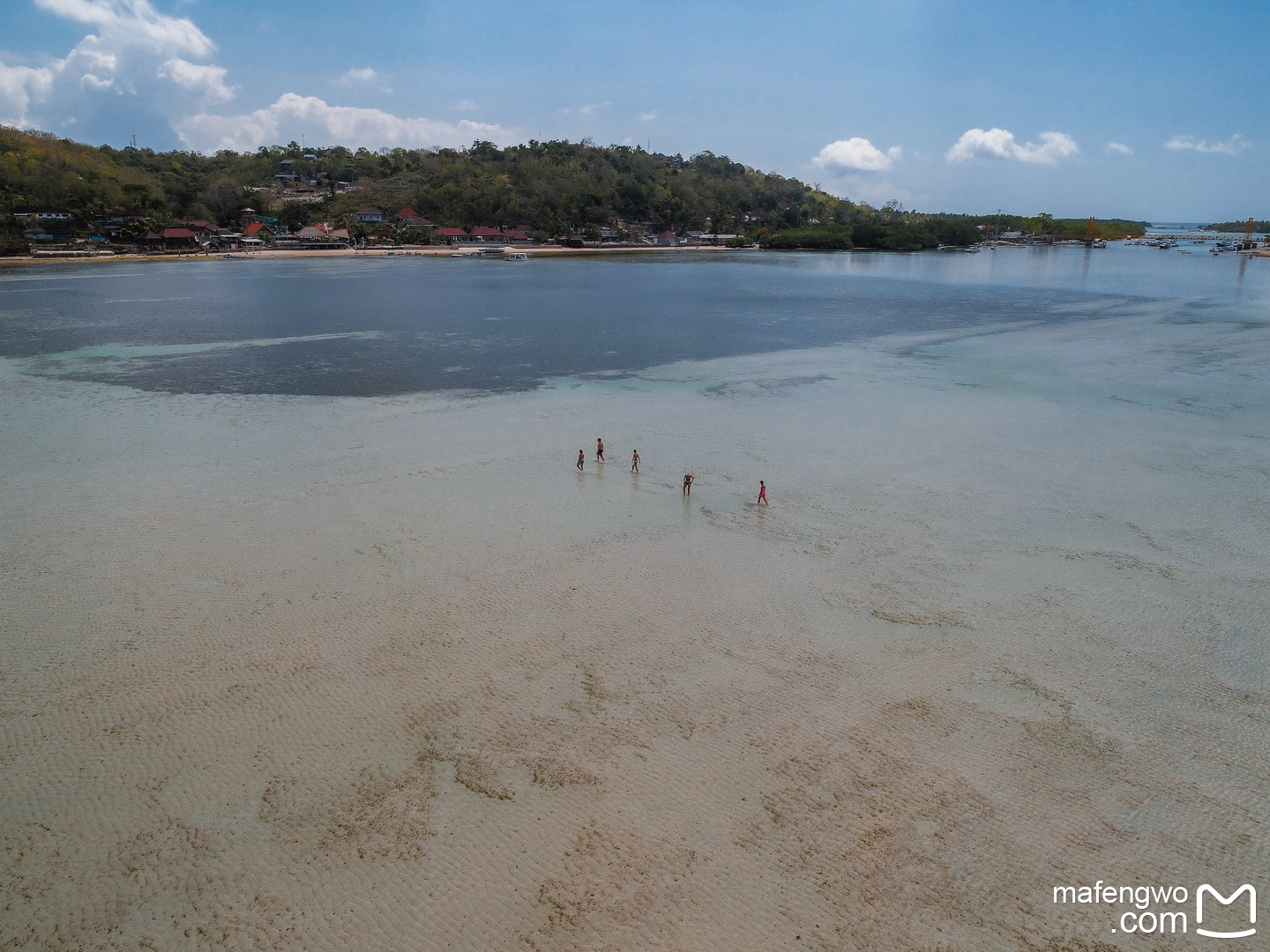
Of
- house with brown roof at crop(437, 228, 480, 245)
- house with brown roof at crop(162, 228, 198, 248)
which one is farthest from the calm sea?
house with brown roof at crop(437, 228, 480, 245)

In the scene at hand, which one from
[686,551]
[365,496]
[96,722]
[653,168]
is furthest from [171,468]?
[653,168]

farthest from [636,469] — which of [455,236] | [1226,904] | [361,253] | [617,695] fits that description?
[455,236]

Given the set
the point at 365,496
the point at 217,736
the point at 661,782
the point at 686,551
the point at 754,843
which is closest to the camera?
the point at 754,843

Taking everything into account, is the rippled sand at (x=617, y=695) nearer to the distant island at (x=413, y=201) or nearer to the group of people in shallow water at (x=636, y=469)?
the group of people in shallow water at (x=636, y=469)

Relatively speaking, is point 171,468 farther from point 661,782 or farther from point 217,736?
point 661,782

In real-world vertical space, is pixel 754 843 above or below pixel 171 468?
below

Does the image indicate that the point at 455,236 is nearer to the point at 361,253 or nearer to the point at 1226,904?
the point at 361,253

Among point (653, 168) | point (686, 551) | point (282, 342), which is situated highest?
point (653, 168)

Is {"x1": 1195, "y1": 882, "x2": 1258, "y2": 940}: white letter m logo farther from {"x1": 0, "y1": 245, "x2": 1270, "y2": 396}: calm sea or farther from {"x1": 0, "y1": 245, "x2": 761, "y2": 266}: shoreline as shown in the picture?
{"x1": 0, "y1": 245, "x2": 761, "y2": 266}: shoreline
